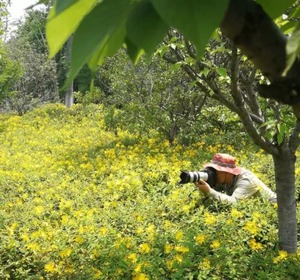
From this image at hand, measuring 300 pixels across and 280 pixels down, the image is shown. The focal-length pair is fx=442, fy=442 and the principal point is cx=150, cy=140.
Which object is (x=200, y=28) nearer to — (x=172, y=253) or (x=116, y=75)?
(x=172, y=253)

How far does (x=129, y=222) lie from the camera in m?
3.84

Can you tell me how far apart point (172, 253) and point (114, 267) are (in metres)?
0.43

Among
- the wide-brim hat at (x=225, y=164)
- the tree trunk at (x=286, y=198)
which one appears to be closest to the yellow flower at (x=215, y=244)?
the tree trunk at (x=286, y=198)

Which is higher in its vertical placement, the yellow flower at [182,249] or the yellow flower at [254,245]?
the yellow flower at [182,249]

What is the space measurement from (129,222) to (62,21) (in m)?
3.63

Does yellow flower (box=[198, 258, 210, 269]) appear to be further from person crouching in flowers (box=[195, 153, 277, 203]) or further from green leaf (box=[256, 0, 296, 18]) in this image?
green leaf (box=[256, 0, 296, 18])

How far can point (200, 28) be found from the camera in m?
0.28

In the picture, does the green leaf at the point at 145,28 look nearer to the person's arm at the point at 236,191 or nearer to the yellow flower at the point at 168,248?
the yellow flower at the point at 168,248

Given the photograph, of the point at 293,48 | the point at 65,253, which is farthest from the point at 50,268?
the point at 293,48

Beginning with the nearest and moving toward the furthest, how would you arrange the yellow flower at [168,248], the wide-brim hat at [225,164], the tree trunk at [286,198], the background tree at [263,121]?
1. the background tree at [263,121]
2. the tree trunk at [286,198]
3. the yellow flower at [168,248]
4. the wide-brim hat at [225,164]

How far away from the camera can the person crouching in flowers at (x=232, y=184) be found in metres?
4.20

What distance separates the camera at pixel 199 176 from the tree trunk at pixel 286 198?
1.09m

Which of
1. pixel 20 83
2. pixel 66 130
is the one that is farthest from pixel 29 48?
pixel 66 130

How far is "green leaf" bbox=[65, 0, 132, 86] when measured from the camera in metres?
0.27
